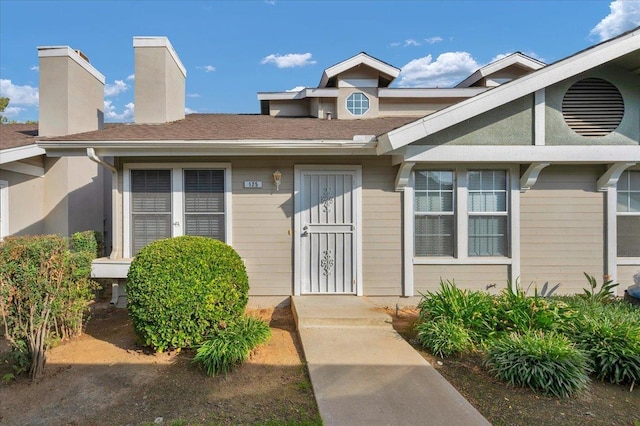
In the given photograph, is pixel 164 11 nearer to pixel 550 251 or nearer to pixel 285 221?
pixel 285 221

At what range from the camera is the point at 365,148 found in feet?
17.5

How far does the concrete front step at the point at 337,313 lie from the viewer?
466 cm

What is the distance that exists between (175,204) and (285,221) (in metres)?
1.87

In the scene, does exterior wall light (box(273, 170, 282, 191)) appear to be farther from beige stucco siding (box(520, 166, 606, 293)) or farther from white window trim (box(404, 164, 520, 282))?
beige stucco siding (box(520, 166, 606, 293))

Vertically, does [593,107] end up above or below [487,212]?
above

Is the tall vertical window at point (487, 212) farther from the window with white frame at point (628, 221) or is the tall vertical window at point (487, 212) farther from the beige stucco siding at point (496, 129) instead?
the window with white frame at point (628, 221)

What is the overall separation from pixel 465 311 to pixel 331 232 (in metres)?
2.40

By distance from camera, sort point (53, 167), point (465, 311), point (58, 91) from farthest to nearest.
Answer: point (53, 167) < point (58, 91) < point (465, 311)

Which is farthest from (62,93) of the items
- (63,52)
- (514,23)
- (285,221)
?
(514,23)

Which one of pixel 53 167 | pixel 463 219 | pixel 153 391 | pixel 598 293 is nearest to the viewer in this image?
pixel 153 391

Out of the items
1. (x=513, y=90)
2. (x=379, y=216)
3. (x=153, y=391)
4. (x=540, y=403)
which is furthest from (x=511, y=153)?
(x=153, y=391)

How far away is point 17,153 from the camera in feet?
21.0

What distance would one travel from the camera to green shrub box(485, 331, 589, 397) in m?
3.17

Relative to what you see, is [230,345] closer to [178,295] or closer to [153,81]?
[178,295]
